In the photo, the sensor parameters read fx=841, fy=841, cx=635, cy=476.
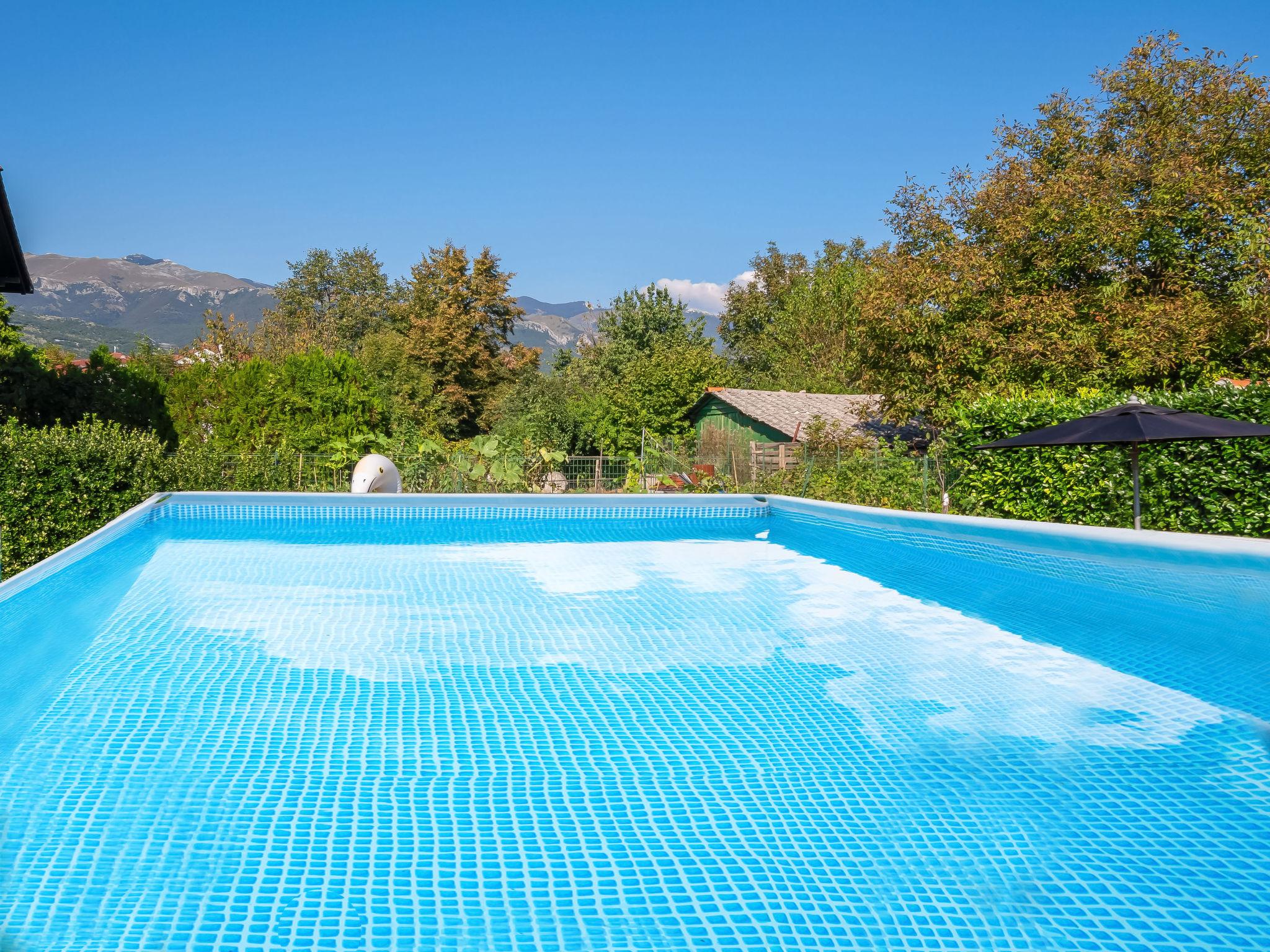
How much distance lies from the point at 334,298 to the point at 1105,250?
55.6 m

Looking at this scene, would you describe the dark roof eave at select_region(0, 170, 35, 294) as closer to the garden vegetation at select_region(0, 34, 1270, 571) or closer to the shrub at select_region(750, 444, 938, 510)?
the garden vegetation at select_region(0, 34, 1270, 571)

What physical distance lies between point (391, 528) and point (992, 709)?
28.6ft

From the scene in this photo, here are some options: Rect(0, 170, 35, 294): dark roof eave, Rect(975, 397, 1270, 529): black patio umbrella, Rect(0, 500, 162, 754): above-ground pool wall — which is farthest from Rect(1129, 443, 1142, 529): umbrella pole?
Rect(0, 170, 35, 294): dark roof eave

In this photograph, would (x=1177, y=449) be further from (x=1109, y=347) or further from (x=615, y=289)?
(x=615, y=289)

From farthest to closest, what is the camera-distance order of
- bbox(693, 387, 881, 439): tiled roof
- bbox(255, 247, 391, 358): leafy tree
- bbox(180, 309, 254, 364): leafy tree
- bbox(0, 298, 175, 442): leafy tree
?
bbox(255, 247, 391, 358): leafy tree < bbox(180, 309, 254, 364): leafy tree < bbox(693, 387, 881, 439): tiled roof < bbox(0, 298, 175, 442): leafy tree

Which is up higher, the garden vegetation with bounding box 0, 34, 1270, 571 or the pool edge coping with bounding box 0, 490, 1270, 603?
the garden vegetation with bounding box 0, 34, 1270, 571

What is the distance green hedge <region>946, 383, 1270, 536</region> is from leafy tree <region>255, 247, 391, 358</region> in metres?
48.5

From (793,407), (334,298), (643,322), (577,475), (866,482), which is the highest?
(334,298)

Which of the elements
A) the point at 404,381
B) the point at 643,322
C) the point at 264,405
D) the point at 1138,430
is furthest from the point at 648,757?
the point at 643,322

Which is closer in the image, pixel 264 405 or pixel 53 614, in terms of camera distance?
pixel 53 614

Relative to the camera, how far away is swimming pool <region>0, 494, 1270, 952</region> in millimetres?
2879

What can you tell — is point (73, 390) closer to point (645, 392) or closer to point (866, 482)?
point (866, 482)

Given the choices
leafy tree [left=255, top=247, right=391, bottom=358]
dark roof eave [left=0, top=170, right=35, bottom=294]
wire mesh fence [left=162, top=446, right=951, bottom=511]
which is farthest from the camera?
leafy tree [left=255, top=247, right=391, bottom=358]

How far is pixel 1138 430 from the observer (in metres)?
8.93
